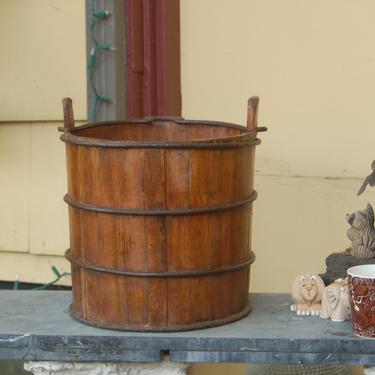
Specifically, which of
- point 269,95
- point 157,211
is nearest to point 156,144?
point 157,211

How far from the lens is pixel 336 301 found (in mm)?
2248

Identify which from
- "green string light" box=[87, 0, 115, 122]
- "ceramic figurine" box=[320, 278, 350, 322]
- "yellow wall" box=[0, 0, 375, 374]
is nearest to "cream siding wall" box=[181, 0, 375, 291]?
"yellow wall" box=[0, 0, 375, 374]

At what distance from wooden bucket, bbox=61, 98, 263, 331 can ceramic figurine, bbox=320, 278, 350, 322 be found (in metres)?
0.22

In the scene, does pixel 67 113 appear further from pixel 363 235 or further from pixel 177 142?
pixel 363 235

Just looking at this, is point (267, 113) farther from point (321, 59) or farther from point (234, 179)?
point (234, 179)

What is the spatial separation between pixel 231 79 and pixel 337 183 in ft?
1.63

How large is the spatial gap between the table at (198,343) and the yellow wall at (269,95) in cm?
74

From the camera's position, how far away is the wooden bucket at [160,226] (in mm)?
2123

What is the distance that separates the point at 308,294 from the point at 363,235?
220 mm

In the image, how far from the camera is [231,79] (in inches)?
119

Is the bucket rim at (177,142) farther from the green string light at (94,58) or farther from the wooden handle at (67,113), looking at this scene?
the green string light at (94,58)

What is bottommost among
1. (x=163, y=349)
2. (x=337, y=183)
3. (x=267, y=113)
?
(x=163, y=349)

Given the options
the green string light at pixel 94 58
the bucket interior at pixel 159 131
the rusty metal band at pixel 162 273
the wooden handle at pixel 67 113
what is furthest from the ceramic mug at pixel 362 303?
the green string light at pixel 94 58

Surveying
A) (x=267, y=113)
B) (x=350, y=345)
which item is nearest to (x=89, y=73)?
(x=267, y=113)
